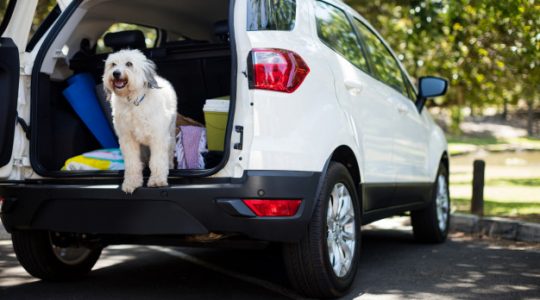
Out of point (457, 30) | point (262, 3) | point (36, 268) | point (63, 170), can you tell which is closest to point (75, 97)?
point (63, 170)

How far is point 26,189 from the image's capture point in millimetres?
4750

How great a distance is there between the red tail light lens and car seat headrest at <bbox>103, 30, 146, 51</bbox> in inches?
78.7

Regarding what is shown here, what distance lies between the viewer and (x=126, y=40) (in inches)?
223

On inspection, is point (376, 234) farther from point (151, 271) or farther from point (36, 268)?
point (36, 268)

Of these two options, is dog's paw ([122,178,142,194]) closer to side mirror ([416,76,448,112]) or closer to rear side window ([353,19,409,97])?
rear side window ([353,19,409,97])

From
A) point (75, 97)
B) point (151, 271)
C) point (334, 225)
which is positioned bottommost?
point (151, 271)

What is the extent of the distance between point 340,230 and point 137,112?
1.55m

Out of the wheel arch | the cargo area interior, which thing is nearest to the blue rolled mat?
the cargo area interior

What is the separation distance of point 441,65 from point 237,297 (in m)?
10.4

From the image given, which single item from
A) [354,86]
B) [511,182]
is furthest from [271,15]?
[511,182]

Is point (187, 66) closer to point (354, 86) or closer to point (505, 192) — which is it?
point (354, 86)

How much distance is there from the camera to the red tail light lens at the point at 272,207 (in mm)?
4293

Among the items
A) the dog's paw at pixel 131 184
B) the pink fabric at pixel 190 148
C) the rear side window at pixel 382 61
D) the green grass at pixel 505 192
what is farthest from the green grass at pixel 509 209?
the dog's paw at pixel 131 184

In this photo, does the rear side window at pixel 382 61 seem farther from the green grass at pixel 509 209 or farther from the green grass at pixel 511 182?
the green grass at pixel 511 182
